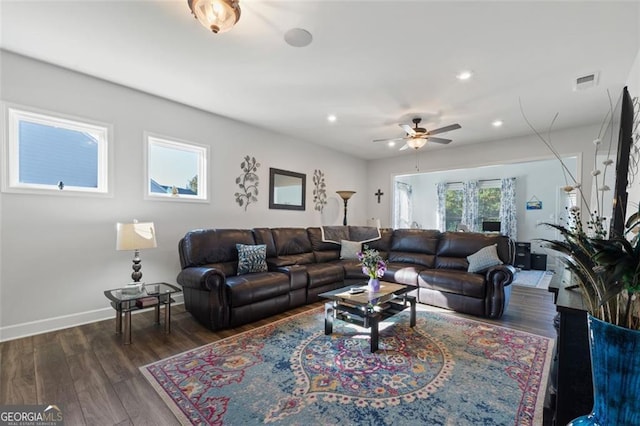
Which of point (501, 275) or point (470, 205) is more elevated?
point (470, 205)

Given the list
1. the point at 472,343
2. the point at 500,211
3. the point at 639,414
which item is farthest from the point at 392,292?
the point at 500,211

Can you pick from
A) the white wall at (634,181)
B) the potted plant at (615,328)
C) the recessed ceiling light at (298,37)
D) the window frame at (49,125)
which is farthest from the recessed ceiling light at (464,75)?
the window frame at (49,125)

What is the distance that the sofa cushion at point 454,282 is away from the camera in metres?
3.46

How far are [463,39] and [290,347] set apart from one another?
3215 mm

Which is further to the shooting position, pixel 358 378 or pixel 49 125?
pixel 49 125

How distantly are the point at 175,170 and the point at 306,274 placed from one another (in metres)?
2.46

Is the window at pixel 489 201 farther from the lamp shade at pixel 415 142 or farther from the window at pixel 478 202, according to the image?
the lamp shade at pixel 415 142

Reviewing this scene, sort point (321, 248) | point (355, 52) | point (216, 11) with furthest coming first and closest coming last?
1. point (321, 248)
2. point (355, 52)
3. point (216, 11)

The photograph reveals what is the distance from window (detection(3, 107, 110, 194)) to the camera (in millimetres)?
2799

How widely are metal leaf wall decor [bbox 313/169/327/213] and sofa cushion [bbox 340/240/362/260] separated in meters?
1.34

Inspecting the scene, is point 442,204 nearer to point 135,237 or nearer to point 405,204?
point 405,204

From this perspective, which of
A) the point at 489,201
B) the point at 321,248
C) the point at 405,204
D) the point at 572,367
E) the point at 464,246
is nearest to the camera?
the point at 572,367

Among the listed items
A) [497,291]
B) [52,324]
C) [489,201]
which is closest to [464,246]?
[497,291]

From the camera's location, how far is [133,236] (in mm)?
2910
